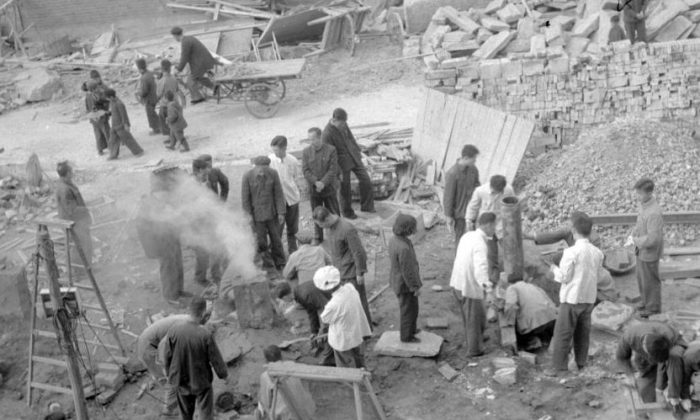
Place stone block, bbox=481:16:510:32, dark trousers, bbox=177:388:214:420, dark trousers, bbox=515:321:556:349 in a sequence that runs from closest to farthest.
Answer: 1. dark trousers, bbox=177:388:214:420
2. dark trousers, bbox=515:321:556:349
3. stone block, bbox=481:16:510:32

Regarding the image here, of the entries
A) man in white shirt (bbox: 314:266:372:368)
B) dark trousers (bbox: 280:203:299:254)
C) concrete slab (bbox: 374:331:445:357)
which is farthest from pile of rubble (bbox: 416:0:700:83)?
man in white shirt (bbox: 314:266:372:368)

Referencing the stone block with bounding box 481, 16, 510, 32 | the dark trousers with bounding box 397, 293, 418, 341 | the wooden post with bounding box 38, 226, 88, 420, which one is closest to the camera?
the wooden post with bounding box 38, 226, 88, 420

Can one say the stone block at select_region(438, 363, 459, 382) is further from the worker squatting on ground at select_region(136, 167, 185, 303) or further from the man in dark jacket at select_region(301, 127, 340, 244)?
the worker squatting on ground at select_region(136, 167, 185, 303)

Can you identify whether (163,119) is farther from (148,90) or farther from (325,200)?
(325,200)

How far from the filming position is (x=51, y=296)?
8344mm

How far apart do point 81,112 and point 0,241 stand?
5557mm

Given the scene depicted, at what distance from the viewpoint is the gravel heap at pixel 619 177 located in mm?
12180

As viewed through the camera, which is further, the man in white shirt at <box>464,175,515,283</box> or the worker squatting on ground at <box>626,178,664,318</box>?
the man in white shirt at <box>464,175,515,283</box>

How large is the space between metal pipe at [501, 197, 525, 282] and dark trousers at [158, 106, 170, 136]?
23.9ft

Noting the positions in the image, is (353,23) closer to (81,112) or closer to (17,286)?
(81,112)

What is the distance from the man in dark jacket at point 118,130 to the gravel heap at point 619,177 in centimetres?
683

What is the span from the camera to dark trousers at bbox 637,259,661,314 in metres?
9.98

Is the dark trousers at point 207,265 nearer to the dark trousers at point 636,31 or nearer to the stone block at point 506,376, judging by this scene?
the stone block at point 506,376

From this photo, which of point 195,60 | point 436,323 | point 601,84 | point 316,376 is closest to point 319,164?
point 436,323
